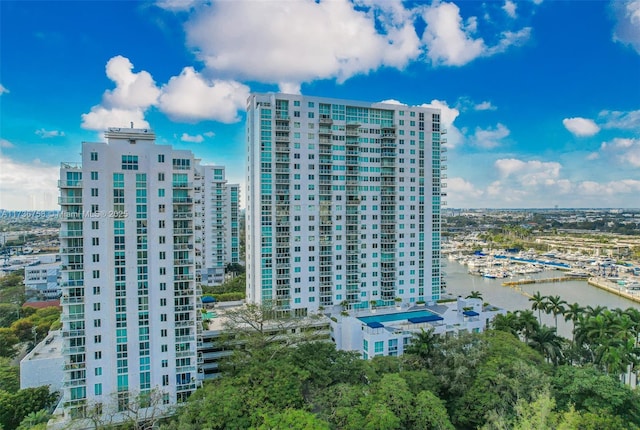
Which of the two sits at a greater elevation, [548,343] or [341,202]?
[341,202]

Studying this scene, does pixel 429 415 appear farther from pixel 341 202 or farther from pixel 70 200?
pixel 70 200

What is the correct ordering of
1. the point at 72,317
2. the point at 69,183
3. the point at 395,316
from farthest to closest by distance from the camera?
the point at 395,316, the point at 72,317, the point at 69,183

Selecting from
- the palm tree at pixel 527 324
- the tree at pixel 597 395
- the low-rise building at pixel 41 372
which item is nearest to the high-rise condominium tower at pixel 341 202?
the palm tree at pixel 527 324

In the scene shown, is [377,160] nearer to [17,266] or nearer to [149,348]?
[149,348]

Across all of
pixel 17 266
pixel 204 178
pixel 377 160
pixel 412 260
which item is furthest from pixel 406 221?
pixel 17 266

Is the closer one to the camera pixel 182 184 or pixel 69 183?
pixel 69 183

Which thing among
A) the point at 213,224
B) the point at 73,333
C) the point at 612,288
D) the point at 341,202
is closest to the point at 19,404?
the point at 73,333
